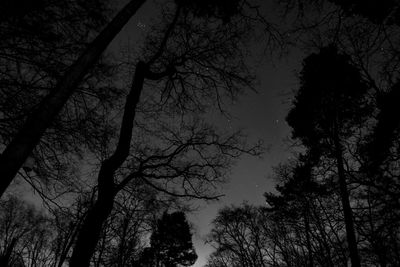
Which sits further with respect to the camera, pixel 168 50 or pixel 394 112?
pixel 394 112

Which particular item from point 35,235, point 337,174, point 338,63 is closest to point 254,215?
point 337,174

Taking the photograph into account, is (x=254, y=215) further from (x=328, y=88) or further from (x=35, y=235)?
(x=35, y=235)

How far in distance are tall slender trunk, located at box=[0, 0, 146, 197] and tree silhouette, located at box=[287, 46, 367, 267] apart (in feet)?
27.2

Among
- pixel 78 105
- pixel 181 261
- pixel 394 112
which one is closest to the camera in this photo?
pixel 78 105

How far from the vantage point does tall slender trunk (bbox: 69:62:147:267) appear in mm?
4641

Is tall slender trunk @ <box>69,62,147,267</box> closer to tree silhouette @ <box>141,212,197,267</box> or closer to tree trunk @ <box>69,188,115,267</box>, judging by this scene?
tree trunk @ <box>69,188,115,267</box>

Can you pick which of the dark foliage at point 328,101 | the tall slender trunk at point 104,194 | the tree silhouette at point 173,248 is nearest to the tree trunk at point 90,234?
the tall slender trunk at point 104,194

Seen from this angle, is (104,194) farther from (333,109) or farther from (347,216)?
(333,109)

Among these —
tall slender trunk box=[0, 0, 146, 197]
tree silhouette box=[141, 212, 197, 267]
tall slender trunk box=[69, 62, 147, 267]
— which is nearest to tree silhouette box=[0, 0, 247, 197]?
tall slender trunk box=[0, 0, 146, 197]

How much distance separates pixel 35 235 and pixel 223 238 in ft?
87.5

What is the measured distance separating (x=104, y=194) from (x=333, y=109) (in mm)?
9652

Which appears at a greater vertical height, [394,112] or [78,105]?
[394,112]

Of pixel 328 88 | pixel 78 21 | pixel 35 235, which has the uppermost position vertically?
pixel 35 235

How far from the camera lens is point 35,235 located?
33219mm
